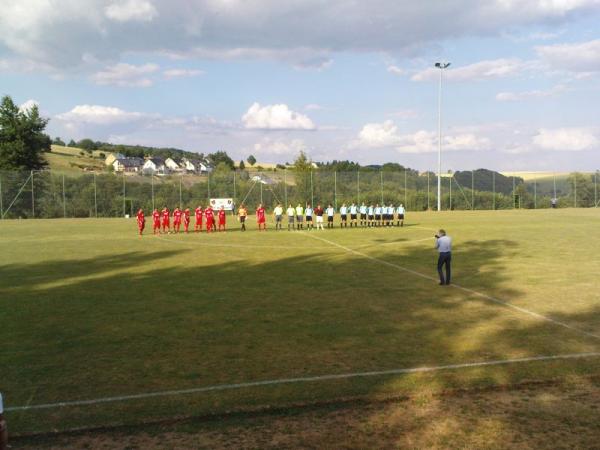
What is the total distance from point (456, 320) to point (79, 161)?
11639cm

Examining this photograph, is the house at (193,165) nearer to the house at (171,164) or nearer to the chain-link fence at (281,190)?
the house at (171,164)

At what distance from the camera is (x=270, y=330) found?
10.4 metres

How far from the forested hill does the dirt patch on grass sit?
62.9 m

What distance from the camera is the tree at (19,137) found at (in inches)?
2311

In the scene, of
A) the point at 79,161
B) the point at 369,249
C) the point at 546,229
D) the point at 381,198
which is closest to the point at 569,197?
the point at 381,198

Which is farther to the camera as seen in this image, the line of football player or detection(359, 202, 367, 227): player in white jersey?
detection(359, 202, 367, 227): player in white jersey

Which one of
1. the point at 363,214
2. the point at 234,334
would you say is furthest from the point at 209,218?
the point at 234,334

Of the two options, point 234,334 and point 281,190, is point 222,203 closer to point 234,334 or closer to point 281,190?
point 281,190

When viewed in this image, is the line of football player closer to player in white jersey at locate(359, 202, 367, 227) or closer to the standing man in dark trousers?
player in white jersey at locate(359, 202, 367, 227)

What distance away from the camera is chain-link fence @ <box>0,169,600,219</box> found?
2095 inches

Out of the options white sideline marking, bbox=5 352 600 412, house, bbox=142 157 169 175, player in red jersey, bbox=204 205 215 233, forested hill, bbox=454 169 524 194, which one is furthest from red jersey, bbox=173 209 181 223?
house, bbox=142 157 169 175

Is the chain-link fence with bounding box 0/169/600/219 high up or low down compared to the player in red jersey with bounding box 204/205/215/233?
up

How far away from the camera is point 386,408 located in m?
6.93

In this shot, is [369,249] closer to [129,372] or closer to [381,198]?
[129,372]
